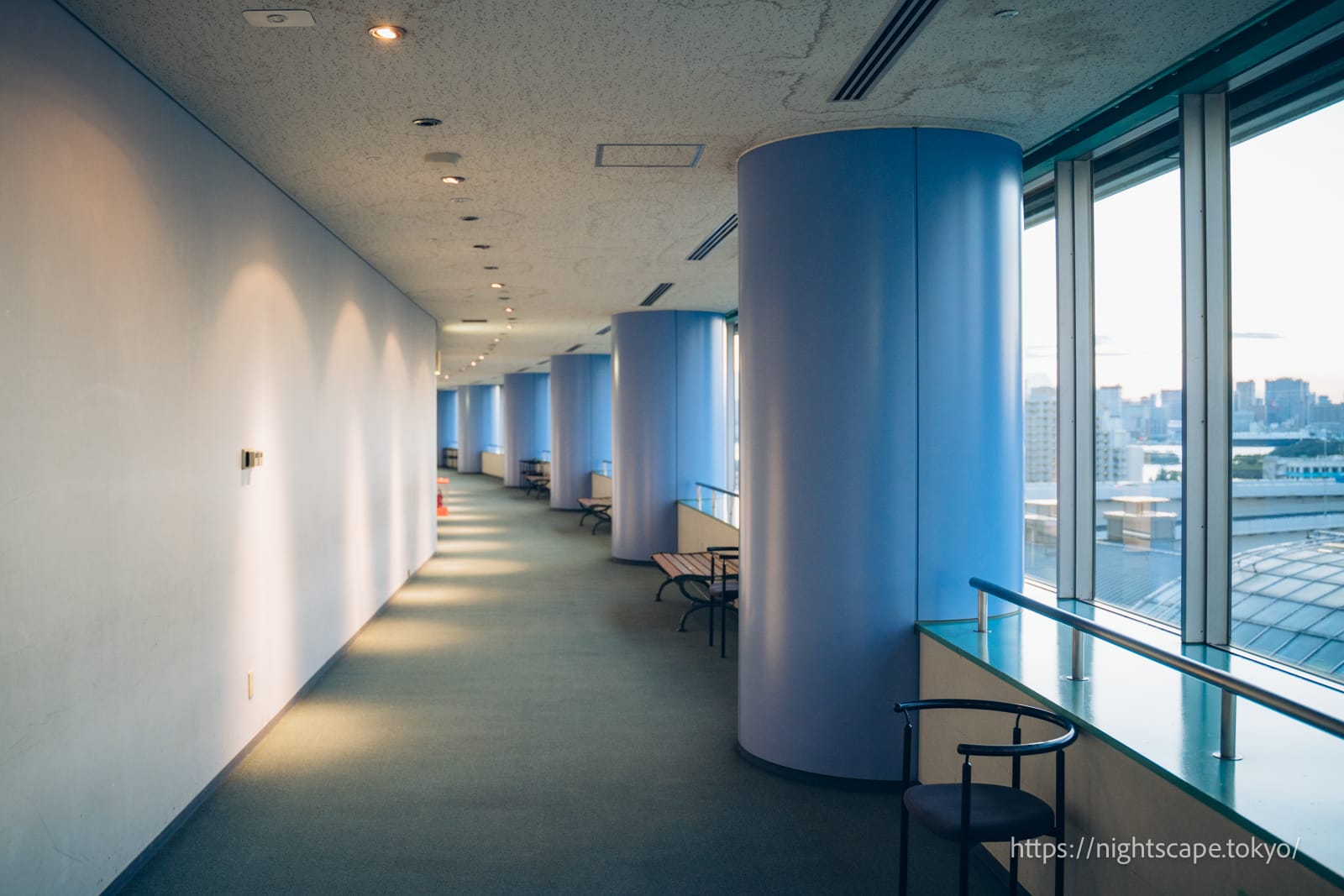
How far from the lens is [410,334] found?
35.2 ft

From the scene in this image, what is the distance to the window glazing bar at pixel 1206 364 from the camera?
372cm

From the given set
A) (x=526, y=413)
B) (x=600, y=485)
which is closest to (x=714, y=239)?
(x=600, y=485)

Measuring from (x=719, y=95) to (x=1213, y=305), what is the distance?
2175 millimetres

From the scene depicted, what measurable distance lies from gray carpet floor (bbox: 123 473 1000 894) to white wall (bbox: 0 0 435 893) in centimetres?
39

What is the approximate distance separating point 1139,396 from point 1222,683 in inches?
89.5

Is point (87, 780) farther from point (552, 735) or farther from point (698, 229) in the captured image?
point (698, 229)

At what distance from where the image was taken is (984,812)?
2.73m

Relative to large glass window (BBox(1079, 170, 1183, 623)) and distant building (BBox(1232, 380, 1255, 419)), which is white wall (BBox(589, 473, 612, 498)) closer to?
large glass window (BBox(1079, 170, 1183, 623))

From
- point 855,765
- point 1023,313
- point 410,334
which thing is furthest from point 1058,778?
point 410,334

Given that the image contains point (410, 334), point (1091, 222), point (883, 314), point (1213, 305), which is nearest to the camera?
point (1213, 305)

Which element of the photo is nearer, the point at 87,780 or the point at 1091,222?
the point at 87,780

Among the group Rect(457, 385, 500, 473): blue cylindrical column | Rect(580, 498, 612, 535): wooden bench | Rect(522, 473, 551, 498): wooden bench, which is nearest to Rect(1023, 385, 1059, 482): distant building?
Rect(580, 498, 612, 535): wooden bench

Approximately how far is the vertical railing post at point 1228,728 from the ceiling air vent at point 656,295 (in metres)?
7.50

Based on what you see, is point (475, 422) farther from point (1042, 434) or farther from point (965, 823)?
point (965, 823)
